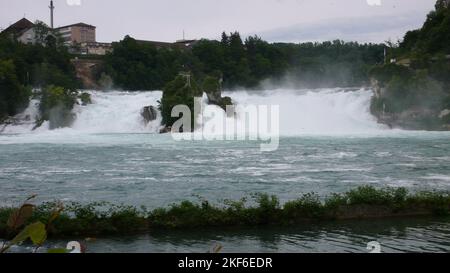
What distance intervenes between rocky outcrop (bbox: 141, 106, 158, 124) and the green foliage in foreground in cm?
2863

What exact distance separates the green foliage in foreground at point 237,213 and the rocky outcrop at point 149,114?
28.6 metres

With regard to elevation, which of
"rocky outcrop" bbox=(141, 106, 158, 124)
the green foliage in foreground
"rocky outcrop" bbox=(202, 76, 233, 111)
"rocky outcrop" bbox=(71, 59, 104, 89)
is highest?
"rocky outcrop" bbox=(71, 59, 104, 89)

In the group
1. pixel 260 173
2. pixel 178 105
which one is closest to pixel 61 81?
pixel 178 105

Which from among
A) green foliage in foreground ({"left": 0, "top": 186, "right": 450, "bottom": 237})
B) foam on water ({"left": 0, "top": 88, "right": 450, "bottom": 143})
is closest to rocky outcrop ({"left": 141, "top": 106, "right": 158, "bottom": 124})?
foam on water ({"left": 0, "top": 88, "right": 450, "bottom": 143})

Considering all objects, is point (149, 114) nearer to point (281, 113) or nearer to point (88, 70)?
point (281, 113)

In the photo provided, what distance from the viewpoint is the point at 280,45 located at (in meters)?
72.6

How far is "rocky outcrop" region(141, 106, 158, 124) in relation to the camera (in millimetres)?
38594

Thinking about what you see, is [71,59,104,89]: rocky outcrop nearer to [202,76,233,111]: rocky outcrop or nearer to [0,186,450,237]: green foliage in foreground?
[202,76,233,111]: rocky outcrop

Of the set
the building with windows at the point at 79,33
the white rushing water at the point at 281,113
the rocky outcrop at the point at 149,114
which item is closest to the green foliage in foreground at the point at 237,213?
the white rushing water at the point at 281,113

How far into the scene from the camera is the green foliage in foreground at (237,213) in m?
9.07

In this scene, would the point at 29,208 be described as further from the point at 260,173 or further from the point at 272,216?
the point at 260,173

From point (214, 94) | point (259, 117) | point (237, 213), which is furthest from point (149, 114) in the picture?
point (237, 213)

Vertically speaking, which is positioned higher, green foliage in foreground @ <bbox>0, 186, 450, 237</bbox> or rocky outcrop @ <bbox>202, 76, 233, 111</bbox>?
rocky outcrop @ <bbox>202, 76, 233, 111</bbox>
